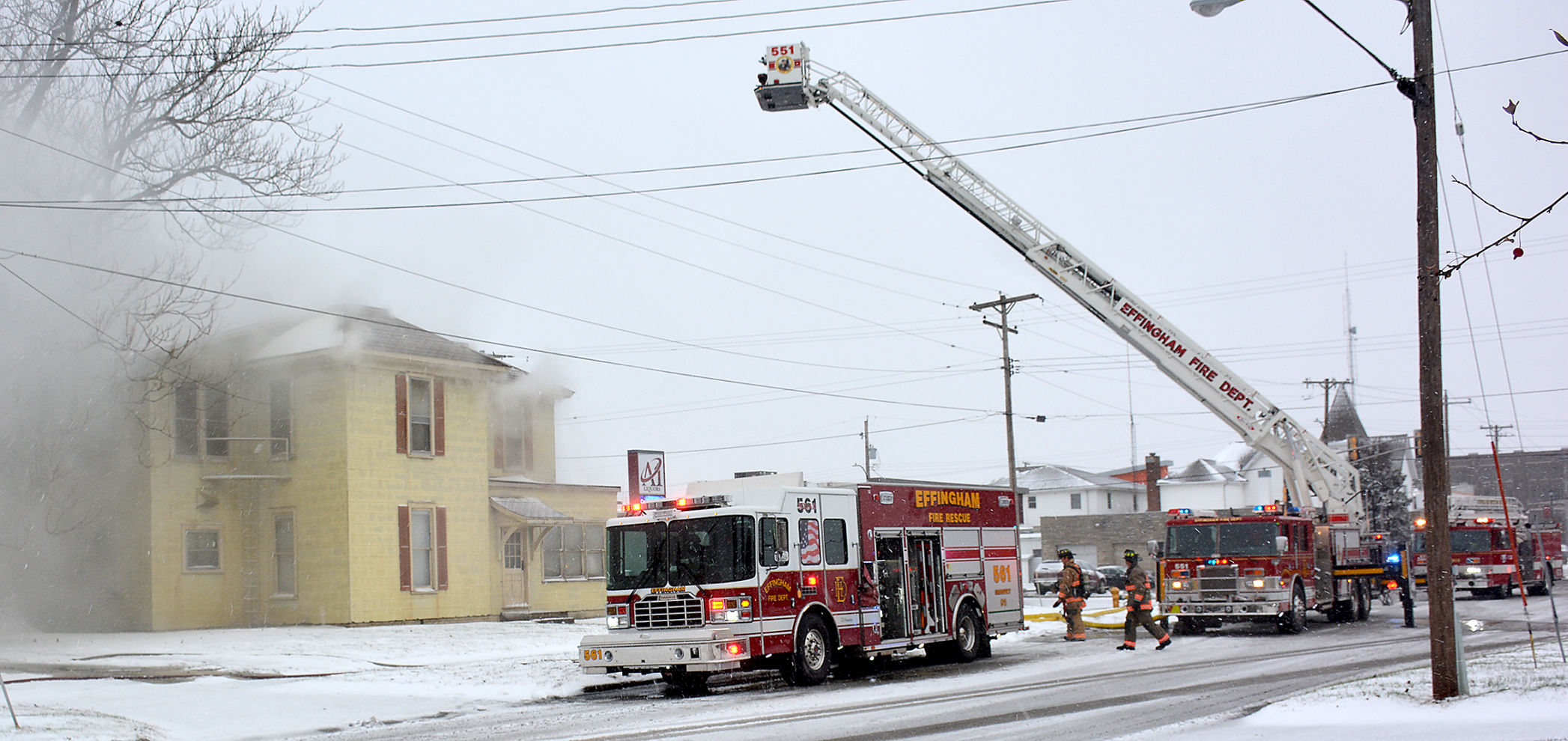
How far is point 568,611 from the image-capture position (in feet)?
98.0

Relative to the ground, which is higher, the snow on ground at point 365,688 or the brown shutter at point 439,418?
the brown shutter at point 439,418

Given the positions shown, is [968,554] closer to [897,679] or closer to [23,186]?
[897,679]

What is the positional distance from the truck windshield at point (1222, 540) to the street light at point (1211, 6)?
13782mm

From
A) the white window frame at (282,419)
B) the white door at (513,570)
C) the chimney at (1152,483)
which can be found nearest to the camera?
the white window frame at (282,419)

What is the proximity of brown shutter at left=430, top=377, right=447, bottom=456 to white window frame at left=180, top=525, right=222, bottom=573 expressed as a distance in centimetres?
441

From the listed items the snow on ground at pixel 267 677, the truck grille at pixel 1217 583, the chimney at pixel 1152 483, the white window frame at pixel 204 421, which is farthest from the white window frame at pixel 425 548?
the chimney at pixel 1152 483

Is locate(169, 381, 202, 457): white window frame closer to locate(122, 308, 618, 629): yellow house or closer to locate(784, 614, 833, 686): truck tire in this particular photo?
locate(122, 308, 618, 629): yellow house

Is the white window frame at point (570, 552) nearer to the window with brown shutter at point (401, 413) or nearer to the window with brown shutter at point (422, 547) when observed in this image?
the window with brown shutter at point (422, 547)

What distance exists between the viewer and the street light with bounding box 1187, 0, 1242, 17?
988 cm

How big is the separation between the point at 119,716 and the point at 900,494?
9.47 meters

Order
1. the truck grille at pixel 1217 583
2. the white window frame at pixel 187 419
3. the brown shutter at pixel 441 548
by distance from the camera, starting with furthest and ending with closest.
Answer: the brown shutter at pixel 441 548, the white window frame at pixel 187 419, the truck grille at pixel 1217 583

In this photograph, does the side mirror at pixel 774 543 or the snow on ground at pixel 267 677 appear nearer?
the snow on ground at pixel 267 677

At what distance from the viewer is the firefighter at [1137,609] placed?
731 inches

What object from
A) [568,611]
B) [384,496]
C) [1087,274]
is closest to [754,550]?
[1087,274]
